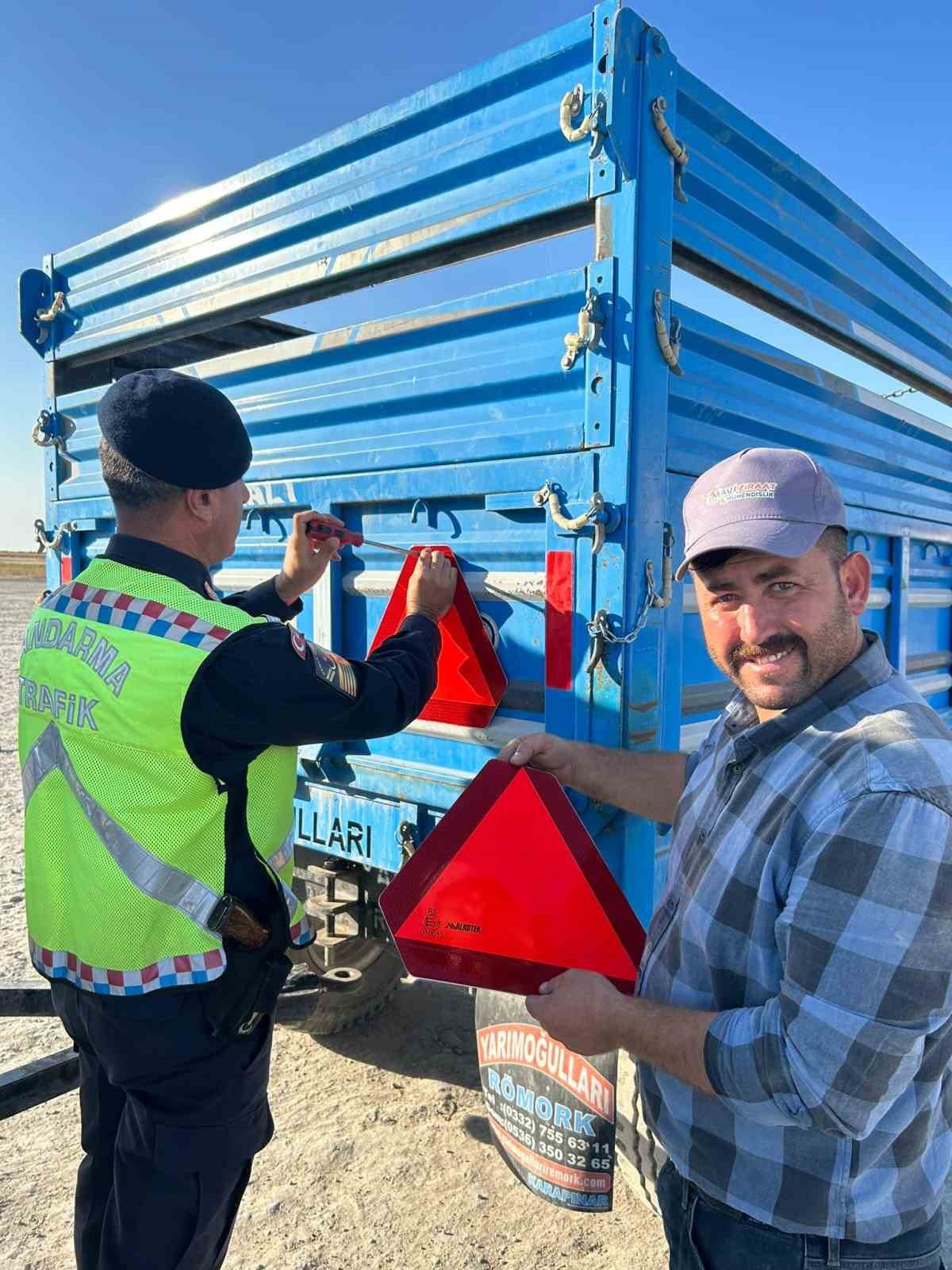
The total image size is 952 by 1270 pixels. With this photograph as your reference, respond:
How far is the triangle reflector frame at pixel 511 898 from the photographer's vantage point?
1.64 meters

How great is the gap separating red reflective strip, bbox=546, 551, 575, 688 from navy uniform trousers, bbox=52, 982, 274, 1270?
0.99 m

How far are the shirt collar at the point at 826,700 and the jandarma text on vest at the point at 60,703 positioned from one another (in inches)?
46.2

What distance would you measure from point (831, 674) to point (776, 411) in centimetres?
124

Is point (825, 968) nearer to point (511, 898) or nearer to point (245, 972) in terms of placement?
point (511, 898)

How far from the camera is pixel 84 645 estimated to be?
5.24 ft

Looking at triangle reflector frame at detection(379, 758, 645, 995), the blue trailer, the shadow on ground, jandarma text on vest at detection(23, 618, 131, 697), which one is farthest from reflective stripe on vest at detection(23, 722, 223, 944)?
the shadow on ground

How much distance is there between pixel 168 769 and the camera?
154cm

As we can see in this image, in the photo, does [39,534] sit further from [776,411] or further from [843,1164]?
[843,1164]

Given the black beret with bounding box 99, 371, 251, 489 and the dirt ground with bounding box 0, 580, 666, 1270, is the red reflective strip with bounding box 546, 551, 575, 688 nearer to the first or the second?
the black beret with bounding box 99, 371, 251, 489

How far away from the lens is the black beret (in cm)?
164

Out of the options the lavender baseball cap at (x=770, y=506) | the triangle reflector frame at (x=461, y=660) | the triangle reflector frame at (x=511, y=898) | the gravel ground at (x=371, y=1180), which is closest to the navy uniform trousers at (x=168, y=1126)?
the triangle reflector frame at (x=511, y=898)

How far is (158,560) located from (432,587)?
0.63 meters

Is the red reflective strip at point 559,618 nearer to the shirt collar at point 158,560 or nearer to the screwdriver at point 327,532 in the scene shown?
the screwdriver at point 327,532

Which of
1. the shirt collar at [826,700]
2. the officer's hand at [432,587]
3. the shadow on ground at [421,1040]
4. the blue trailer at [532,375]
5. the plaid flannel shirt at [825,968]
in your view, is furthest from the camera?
the shadow on ground at [421,1040]
